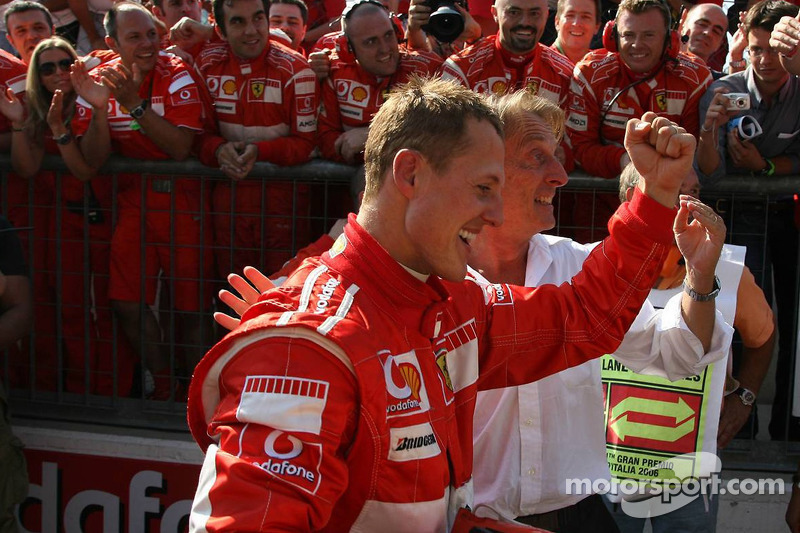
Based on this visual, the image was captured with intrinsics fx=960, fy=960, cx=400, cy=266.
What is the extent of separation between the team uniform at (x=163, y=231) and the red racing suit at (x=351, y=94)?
2.34 feet

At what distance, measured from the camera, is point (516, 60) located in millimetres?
5453

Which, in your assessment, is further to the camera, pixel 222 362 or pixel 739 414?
pixel 739 414

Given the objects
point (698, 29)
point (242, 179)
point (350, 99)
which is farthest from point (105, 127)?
point (698, 29)

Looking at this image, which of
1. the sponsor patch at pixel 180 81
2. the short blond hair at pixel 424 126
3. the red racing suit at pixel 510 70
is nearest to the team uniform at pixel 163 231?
the sponsor patch at pixel 180 81

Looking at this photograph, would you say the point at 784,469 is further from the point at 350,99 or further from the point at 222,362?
the point at 222,362

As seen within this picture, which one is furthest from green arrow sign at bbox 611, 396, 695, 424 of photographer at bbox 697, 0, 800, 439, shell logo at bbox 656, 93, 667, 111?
shell logo at bbox 656, 93, 667, 111

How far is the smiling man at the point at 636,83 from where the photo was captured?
16.7ft

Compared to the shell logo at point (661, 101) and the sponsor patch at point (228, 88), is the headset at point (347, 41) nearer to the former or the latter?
the sponsor patch at point (228, 88)

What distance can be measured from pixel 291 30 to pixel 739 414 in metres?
4.32

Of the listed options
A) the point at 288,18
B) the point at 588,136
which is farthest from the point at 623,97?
the point at 288,18

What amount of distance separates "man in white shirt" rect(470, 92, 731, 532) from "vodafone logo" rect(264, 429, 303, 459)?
3.43 feet

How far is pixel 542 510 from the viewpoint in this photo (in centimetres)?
286

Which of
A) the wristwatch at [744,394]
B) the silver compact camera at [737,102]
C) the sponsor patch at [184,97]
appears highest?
the silver compact camera at [737,102]

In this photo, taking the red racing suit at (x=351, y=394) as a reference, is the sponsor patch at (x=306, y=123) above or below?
above
